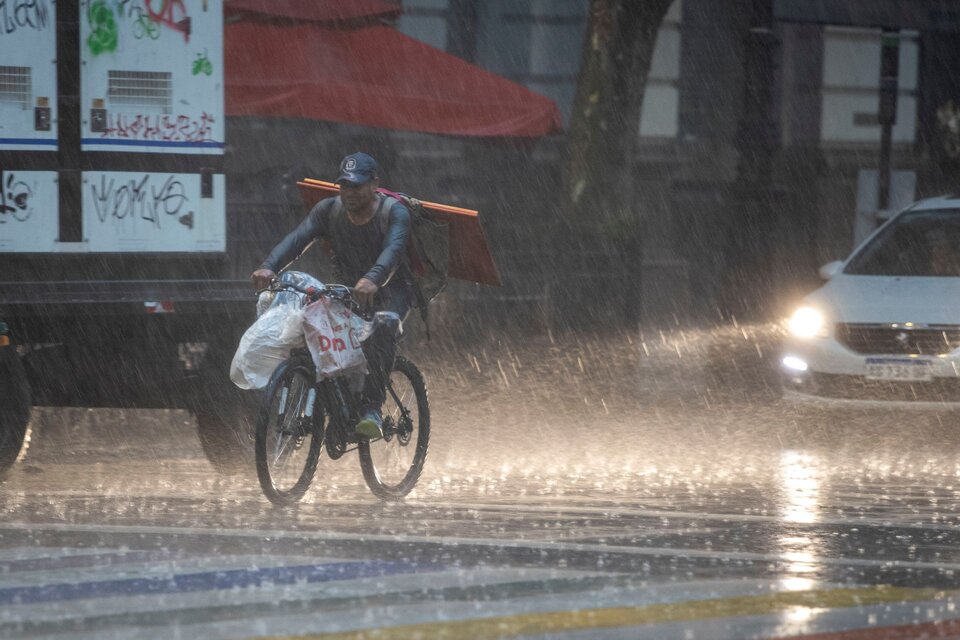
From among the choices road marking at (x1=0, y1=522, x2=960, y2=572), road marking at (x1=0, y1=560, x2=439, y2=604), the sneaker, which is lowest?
road marking at (x1=0, y1=522, x2=960, y2=572)

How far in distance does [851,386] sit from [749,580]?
5.94 m

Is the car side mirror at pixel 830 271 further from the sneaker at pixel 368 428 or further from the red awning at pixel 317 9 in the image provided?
the sneaker at pixel 368 428

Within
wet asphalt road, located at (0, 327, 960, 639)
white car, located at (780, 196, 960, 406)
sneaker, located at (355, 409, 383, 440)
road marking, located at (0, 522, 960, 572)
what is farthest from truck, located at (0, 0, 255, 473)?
white car, located at (780, 196, 960, 406)

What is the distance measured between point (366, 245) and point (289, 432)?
0.99 metres

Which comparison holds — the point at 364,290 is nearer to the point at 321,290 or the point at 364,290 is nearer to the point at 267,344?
the point at 321,290

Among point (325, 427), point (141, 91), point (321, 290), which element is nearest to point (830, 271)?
point (141, 91)

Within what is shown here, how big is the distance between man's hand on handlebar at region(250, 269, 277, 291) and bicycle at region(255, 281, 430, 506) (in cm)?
3

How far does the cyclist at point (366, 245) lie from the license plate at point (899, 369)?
4366 millimetres

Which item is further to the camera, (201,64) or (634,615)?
(201,64)

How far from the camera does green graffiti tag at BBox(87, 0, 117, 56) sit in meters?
9.75

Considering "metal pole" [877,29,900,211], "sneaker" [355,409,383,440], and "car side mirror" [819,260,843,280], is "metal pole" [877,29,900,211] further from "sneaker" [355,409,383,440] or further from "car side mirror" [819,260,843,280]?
"sneaker" [355,409,383,440]

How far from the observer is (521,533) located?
24.6ft

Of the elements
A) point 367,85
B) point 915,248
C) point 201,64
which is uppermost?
point 201,64

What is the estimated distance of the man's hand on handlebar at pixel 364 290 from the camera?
8125 millimetres
